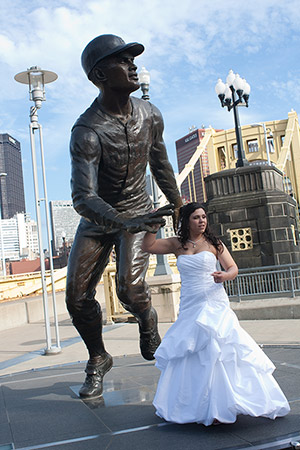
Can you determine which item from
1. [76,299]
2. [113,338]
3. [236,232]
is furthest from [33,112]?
[236,232]

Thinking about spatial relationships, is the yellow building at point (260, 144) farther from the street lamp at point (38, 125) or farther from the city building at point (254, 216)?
the street lamp at point (38, 125)

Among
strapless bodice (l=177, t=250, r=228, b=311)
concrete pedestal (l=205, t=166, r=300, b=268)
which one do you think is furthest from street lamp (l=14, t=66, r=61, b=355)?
concrete pedestal (l=205, t=166, r=300, b=268)

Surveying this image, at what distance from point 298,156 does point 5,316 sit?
4280cm

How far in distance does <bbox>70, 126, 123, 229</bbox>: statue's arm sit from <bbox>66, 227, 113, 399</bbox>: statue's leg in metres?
0.43

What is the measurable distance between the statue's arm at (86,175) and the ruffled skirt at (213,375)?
0.90 metres

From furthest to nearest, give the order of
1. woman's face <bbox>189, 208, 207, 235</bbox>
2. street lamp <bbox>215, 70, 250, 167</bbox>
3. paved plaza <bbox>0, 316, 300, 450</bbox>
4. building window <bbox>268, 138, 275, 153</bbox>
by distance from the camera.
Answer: building window <bbox>268, 138, 275, 153</bbox>
street lamp <bbox>215, 70, 250, 167</bbox>
woman's face <bbox>189, 208, 207, 235</bbox>
paved plaza <bbox>0, 316, 300, 450</bbox>

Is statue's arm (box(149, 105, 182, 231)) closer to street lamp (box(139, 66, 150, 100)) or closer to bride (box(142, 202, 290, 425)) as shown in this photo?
bride (box(142, 202, 290, 425))

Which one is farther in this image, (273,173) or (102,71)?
(273,173)

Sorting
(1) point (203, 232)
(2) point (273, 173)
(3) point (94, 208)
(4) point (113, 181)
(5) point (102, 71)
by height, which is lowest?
(1) point (203, 232)

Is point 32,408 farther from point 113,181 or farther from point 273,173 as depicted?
point 273,173

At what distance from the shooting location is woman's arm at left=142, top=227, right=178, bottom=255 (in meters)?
3.52

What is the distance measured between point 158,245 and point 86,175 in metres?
0.70

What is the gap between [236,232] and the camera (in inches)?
546

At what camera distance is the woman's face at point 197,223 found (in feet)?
11.4
